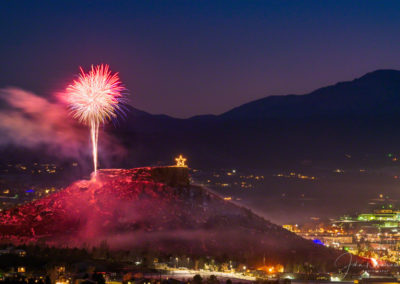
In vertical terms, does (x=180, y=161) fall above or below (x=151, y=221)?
above

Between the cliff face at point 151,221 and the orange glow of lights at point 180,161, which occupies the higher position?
the orange glow of lights at point 180,161

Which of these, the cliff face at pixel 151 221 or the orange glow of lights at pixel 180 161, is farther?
the orange glow of lights at pixel 180 161

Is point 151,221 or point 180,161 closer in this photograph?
point 151,221

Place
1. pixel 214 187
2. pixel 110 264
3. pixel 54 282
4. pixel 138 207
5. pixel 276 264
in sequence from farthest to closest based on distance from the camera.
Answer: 1. pixel 214 187
2. pixel 138 207
3. pixel 276 264
4. pixel 110 264
5. pixel 54 282

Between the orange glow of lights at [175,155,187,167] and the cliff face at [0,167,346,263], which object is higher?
the orange glow of lights at [175,155,187,167]

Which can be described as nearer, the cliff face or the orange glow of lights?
the cliff face

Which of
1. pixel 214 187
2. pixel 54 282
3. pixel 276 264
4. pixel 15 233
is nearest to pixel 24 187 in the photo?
pixel 214 187

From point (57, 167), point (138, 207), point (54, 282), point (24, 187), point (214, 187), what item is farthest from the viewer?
point (214, 187)

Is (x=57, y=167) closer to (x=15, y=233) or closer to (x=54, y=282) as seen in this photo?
(x=15, y=233)
